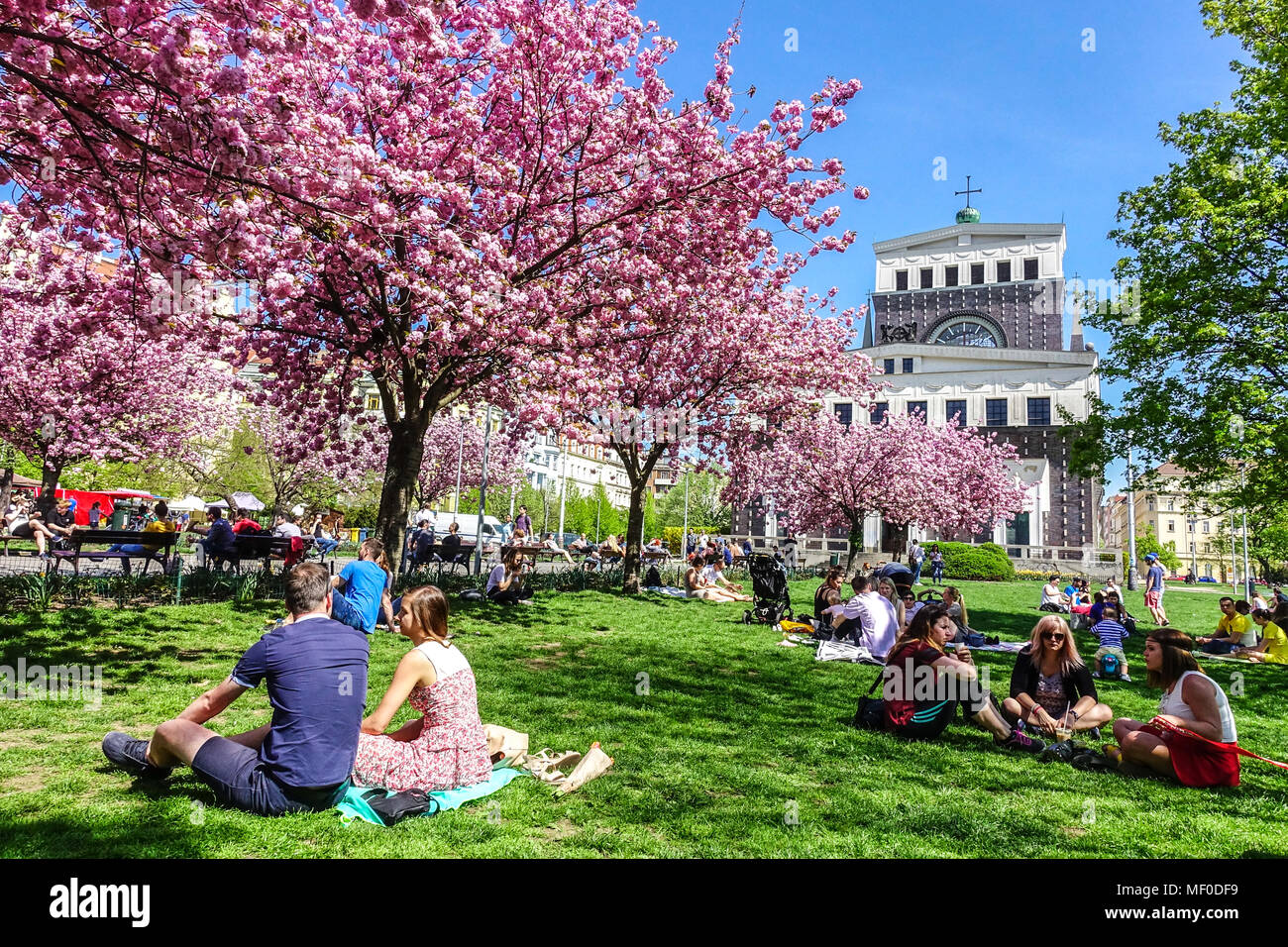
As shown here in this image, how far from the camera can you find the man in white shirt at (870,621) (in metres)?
10.7

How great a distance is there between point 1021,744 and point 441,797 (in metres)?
4.88

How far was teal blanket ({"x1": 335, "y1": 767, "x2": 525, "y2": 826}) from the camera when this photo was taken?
165 inches

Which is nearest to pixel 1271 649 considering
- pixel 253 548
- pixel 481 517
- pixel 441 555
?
pixel 441 555

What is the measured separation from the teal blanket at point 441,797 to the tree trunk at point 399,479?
26.1 feet

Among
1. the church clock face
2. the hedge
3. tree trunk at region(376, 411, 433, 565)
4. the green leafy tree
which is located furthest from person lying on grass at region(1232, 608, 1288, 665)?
the church clock face

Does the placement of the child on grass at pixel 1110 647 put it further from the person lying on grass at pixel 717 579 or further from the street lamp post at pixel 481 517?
the street lamp post at pixel 481 517

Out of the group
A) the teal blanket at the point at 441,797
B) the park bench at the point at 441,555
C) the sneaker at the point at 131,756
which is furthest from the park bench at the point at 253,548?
the teal blanket at the point at 441,797

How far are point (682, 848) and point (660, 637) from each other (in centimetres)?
809

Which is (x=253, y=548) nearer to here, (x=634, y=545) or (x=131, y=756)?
(x=634, y=545)

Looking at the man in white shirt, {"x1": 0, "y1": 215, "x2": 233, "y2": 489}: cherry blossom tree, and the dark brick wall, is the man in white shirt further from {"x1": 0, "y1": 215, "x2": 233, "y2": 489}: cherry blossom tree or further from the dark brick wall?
the dark brick wall

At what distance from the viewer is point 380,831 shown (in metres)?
4.01

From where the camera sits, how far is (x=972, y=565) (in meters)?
41.5
